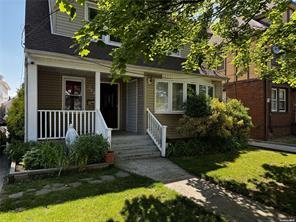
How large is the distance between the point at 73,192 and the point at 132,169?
2325 mm

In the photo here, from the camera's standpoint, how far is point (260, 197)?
4902 mm

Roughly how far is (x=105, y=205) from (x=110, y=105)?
24.2ft

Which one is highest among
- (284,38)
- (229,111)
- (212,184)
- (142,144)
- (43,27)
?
(43,27)

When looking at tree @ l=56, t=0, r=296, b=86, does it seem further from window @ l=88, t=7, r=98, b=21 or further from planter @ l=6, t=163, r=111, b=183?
window @ l=88, t=7, r=98, b=21

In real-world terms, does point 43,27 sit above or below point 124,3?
above

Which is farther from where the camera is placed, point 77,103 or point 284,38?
point 77,103

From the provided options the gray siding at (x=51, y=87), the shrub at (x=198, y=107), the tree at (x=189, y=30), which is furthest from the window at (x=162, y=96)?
the gray siding at (x=51, y=87)

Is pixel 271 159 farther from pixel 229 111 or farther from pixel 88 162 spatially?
pixel 88 162

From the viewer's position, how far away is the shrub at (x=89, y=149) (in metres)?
6.62

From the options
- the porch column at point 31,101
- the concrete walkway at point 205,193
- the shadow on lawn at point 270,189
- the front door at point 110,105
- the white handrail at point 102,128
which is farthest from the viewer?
the front door at point 110,105

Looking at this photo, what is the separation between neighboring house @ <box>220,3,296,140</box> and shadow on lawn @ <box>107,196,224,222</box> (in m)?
11.8

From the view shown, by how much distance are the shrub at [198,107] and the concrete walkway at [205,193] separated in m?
2.81

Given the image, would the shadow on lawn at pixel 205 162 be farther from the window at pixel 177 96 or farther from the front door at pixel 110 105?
the front door at pixel 110 105

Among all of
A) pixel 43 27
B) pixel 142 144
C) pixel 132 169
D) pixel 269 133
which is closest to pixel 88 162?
pixel 132 169
